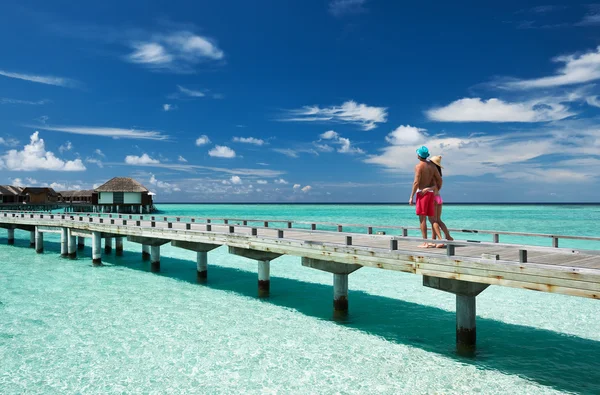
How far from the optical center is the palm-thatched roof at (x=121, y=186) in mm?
70062

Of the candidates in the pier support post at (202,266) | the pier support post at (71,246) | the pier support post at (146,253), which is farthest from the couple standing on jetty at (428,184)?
the pier support post at (71,246)

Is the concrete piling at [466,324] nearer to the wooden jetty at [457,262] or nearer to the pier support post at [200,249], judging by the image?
the wooden jetty at [457,262]

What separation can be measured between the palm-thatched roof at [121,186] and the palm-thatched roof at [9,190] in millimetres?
31812

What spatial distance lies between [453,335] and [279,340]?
516cm

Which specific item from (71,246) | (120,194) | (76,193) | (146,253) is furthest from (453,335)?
(76,193)

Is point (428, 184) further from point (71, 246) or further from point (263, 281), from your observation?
point (71, 246)

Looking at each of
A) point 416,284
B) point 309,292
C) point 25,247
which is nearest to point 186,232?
point 309,292

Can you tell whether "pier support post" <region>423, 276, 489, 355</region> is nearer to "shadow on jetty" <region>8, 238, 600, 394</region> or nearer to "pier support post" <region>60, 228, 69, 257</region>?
"shadow on jetty" <region>8, 238, 600, 394</region>

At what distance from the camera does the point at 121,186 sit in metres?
71.2

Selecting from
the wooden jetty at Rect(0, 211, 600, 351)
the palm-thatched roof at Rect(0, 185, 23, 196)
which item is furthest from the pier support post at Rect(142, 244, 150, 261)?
the palm-thatched roof at Rect(0, 185, 23, 196)

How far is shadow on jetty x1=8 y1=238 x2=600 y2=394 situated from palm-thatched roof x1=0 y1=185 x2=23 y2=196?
294ft

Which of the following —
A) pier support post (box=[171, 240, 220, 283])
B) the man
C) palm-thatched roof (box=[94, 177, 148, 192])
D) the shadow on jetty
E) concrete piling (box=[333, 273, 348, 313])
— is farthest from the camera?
palm-thatched roof (box=[94, 177, 148, 192])

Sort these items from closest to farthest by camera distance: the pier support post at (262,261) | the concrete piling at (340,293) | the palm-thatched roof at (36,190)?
the concrete piling at (340,293) → the pier support post at (262,261) → the palm-thatched roof at (36,190)

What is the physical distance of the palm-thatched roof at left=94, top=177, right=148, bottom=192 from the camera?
7006 centimetres
